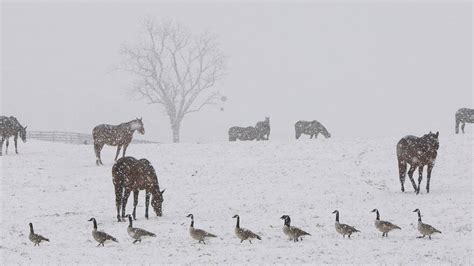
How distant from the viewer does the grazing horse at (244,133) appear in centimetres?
5144

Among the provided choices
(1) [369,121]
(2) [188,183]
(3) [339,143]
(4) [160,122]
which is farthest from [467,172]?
(1) [369,121]

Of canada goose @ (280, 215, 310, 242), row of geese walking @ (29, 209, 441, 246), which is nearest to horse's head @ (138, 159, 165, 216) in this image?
→ row of geese walking @ (29, 209, 441, 246)

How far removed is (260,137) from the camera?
51188mm

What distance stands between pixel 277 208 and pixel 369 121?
16806 centimetres

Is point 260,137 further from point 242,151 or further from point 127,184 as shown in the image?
point 127,184

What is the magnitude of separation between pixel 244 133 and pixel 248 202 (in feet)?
70.6

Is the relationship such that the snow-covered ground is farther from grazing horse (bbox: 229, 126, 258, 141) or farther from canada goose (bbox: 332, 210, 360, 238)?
grazing horse (bbox: 229, 126, 258, 141)

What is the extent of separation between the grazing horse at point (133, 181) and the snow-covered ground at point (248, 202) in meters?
0.85

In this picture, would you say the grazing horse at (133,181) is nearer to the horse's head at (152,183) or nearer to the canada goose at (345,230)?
the horse's head at (152,183)

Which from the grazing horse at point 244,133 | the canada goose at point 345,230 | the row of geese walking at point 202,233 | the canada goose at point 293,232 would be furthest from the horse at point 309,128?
the canada goose at point 293,232

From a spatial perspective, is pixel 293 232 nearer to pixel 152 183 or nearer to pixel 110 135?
pixel 152 183

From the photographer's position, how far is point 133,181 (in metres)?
26.5

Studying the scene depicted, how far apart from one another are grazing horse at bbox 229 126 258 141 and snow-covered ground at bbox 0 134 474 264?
6482mm

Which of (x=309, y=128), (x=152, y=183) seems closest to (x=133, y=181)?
(x=152, y=183)
